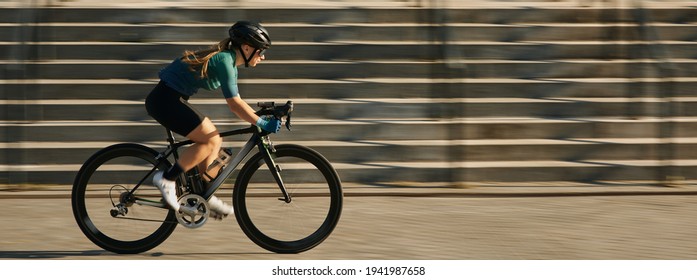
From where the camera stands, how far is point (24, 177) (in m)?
9.41

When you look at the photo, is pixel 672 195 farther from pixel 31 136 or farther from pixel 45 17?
pixel 45 17

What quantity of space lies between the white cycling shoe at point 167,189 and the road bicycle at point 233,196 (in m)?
0.07

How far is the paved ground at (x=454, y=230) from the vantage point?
6895mm

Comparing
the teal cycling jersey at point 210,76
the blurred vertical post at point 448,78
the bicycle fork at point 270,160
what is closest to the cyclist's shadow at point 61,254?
the bicycle fork at point 270,160

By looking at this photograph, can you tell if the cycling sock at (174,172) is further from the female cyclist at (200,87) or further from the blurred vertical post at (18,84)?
the blurred vertical post at (18,84)

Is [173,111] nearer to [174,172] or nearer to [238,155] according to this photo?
[174,172]

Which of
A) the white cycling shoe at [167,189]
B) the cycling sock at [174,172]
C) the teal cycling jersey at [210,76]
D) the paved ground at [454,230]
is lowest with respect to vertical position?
the paved ground at [454,230]

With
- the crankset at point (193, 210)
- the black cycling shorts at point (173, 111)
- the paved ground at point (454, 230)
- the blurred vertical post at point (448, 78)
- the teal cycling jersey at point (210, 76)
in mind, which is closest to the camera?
the teal cycling jersey at point (210, 76)

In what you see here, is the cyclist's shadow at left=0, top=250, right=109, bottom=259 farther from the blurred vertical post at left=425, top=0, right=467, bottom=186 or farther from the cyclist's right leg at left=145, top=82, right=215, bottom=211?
the blurred vertical post at left=425, top=0, right=467, bottom=186

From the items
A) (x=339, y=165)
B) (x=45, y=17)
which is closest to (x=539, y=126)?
(x=339, y=165)

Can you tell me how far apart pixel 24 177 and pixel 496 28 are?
5.46 metres

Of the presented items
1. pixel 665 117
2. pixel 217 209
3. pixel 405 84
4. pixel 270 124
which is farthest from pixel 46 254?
pixel 665 117

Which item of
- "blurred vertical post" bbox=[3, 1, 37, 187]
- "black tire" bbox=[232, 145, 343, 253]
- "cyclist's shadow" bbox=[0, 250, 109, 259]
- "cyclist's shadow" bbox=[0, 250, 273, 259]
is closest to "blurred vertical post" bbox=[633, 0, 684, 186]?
"black tire" bbox=[232, 145, 343, 253]

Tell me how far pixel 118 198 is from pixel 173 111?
0.79m
